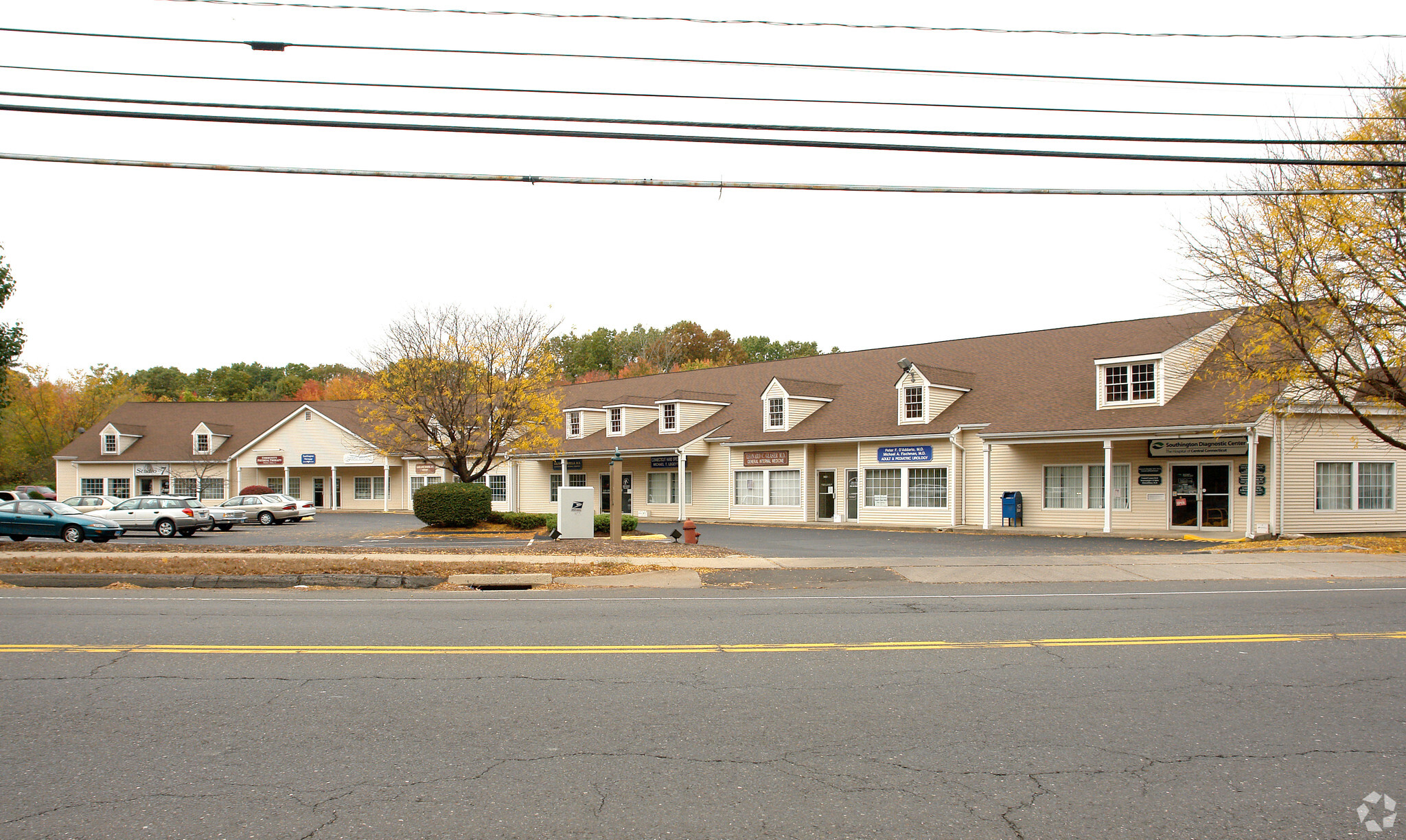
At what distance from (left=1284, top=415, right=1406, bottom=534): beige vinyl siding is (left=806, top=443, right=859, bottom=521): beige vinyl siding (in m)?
13.7

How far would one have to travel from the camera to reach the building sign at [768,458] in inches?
1393

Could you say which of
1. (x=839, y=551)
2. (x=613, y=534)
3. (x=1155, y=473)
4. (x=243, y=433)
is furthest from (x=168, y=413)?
(x=1155, y=473)

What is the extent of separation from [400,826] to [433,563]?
13.3 m

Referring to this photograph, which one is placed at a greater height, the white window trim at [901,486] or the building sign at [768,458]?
the building sign at [768,458]

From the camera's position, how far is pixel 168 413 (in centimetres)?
5969

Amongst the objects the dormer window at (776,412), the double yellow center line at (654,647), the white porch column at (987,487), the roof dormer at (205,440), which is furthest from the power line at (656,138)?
the roof dormer at (205,440)

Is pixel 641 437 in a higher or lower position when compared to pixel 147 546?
higher

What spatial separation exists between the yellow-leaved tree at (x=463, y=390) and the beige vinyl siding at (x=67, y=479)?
35707 millimetres

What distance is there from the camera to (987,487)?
29.1 m

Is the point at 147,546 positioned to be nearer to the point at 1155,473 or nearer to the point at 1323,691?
the point at 1323,691

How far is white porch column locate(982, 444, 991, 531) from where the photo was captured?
28656 mm

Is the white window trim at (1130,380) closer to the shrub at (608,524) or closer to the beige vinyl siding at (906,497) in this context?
the beige vinyl siding at (906,497)

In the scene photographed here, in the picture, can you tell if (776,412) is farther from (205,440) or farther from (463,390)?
(205,440)

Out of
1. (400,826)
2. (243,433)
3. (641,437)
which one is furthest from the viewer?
(243,433)
